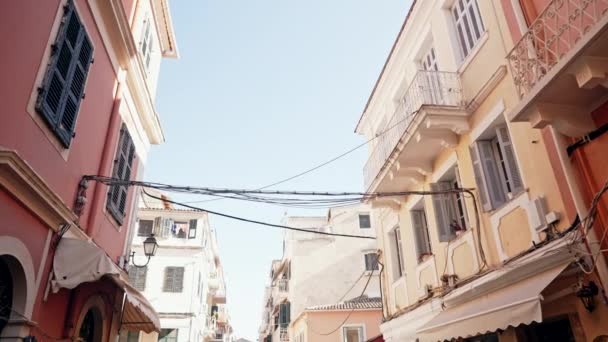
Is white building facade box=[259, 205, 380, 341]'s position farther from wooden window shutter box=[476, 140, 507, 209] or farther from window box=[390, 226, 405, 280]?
wooden window shutter box=[476, 140, 507, 209]

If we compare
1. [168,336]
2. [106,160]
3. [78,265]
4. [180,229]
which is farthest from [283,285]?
[78,265]

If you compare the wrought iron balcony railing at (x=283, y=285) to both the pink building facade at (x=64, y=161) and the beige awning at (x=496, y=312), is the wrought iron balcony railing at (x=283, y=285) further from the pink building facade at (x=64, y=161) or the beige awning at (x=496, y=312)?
the beige awning at (x=496, y=312)

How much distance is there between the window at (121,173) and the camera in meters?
9.27

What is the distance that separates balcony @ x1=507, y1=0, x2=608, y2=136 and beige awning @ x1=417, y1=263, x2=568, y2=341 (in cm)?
203

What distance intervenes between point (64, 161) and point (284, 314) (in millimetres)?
32919

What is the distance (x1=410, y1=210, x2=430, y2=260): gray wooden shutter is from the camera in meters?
11.3

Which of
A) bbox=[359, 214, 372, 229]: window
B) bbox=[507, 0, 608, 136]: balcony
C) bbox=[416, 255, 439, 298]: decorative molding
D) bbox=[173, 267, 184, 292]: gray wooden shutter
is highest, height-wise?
Answer: bbox=[359, 214, 372, 229]: window

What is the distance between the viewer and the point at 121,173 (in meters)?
9.86

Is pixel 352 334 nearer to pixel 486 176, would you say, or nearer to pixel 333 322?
pixel 333 322

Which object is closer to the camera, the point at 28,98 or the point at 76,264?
the point at 28,98

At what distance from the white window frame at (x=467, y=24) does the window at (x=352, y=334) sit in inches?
793

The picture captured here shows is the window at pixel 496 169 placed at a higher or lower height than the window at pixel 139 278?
lower

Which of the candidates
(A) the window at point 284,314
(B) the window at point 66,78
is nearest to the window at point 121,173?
(B) the window at point 66,78

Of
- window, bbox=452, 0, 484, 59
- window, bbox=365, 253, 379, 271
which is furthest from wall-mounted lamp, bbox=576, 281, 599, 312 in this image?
window, bbox=365, 253, 379, 271
